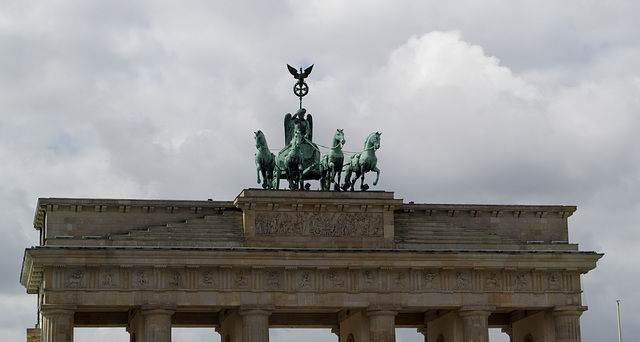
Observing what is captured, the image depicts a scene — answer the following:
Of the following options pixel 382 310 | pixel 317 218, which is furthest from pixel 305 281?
pixel 382 310

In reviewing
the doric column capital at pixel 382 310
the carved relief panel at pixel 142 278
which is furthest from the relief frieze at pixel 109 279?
the doric column capital at pixel 382 310

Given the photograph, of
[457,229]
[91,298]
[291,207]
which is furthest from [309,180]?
[91,298]

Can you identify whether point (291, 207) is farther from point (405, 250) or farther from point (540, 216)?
point (540, 216)

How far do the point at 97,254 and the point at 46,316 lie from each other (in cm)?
382

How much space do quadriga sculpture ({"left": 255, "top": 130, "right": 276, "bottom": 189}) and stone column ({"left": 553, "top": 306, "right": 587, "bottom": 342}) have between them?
16.2 m

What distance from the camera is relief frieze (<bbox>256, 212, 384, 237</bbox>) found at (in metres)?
72.2

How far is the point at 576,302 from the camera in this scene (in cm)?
7375

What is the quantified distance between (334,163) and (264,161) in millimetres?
3646

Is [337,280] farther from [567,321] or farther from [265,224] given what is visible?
[567,321]

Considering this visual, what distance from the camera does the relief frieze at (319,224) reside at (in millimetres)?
72250

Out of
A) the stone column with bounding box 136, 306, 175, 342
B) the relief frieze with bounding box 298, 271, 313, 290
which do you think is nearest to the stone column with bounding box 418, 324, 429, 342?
the relief frieze with bounding box 298, 271, 313, 290

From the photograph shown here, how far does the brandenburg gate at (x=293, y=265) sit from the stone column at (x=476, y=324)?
2.0 inches

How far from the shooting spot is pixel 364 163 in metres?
73.4

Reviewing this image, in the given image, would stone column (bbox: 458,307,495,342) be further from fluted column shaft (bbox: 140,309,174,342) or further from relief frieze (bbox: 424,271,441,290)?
fluted column shaft (bbox: 140,309,174,342)
